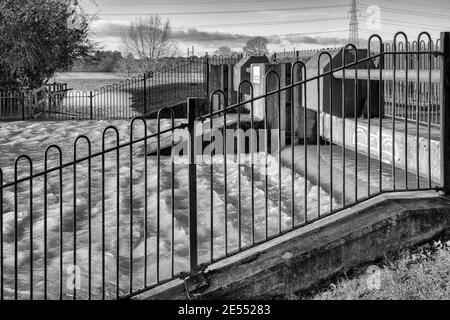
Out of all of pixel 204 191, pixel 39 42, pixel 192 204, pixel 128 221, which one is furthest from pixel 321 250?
pixel 39 42

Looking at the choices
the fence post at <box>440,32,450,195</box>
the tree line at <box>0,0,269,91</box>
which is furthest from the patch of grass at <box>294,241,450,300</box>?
the tree line at <box>0,0,269,91</box>

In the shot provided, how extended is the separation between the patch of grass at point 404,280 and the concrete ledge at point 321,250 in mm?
107

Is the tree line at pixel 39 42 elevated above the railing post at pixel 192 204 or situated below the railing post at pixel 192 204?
above

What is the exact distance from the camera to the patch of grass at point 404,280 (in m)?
5.26

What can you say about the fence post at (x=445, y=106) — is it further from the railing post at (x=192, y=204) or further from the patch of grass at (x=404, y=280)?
the railing post at (x=192, y=204)

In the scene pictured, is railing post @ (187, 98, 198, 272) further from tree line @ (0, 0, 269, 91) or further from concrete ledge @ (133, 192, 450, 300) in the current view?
tree line @ (0, 0, 269, 91)

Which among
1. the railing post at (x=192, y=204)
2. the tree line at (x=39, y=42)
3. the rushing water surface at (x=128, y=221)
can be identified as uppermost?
the tree line at (x=39, y=42)

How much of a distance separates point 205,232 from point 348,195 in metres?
2.34

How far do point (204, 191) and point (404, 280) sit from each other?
6.48m

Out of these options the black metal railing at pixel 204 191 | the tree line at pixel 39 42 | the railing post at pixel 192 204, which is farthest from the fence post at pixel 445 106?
the tree line at pixel 39 42

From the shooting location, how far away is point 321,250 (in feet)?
18.9

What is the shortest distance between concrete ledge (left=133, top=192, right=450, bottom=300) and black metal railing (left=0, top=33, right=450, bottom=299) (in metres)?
0.18

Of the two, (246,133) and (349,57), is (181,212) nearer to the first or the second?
(349,57)

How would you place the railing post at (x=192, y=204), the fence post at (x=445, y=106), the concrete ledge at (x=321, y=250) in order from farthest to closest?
the fence post at (x=445, y=106) → the railing post at (x=192, y=204) → the concrete ledge at (x=321, y=250)
